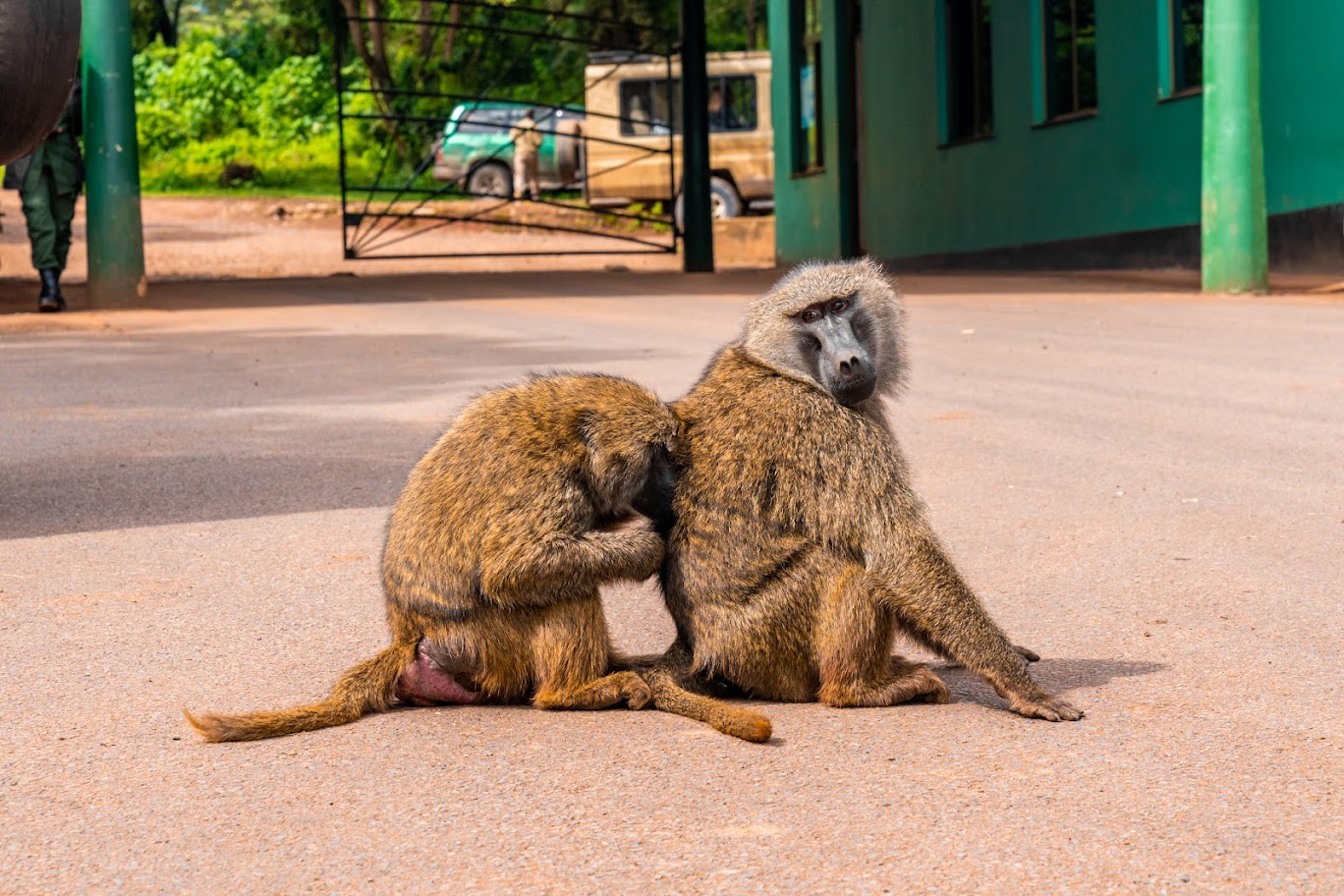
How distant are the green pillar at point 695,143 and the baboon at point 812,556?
2014 cm

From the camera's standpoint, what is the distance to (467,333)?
15.1 meters

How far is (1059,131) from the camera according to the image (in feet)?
74.4

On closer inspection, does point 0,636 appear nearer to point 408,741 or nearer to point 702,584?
point 408,741

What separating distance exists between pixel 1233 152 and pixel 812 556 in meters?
13.1

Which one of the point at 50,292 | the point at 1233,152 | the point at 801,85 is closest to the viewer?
the point at 1233,152

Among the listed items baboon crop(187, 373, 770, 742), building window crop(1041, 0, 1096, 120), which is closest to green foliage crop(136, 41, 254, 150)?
building window crop(1041, 0, 1096, 120)

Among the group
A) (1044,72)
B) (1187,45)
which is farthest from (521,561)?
(1044,72)

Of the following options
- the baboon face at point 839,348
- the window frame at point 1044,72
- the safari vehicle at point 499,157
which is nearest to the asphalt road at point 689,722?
the baboon face at point 839,348

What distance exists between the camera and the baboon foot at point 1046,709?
4.10 meters

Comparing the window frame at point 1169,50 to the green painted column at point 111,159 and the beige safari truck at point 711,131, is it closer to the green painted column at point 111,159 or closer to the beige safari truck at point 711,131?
the green painted column at point 111,159

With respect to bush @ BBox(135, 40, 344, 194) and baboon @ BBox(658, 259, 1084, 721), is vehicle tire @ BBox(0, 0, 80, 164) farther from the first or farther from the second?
bush @ BBox(135, 40, 344, 194)

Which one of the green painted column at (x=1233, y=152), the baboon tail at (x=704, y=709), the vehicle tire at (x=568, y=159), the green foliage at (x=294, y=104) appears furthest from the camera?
the green foliage at (x=294, y=104)

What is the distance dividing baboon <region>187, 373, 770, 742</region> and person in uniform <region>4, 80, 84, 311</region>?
14274mm

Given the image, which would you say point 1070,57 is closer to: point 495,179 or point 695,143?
point 695,143
